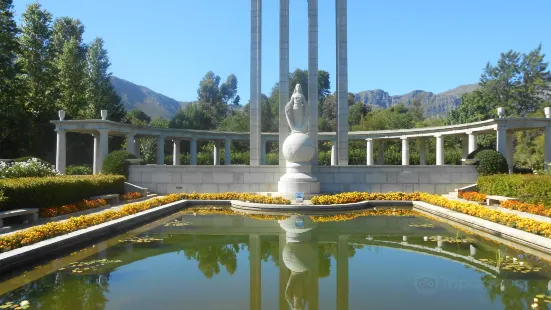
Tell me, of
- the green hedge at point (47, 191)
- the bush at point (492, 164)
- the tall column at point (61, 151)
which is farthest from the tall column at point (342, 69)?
the tall column at point (61, 151)

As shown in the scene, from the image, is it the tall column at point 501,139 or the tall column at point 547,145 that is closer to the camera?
the tall column at point 501,139

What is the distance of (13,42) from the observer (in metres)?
25.8

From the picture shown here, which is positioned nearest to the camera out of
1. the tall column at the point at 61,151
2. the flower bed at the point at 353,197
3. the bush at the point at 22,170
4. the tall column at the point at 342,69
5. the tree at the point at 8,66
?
the flower bed at the point at 353,197

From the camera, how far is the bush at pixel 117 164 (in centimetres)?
1895

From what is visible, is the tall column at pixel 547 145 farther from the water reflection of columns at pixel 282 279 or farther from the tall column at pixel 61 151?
the tall column at pixel 61 151

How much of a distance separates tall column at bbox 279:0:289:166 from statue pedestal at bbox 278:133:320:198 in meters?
1.68

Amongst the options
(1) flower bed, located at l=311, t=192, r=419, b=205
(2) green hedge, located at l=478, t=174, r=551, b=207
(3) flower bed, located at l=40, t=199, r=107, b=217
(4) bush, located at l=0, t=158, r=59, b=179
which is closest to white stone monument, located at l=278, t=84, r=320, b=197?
(1) flower bed, located at l=311, t=192, r=419, b=205

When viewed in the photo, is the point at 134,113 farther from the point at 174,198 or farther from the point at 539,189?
the point at 539,189

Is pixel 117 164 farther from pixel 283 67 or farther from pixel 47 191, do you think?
pixel 283 67

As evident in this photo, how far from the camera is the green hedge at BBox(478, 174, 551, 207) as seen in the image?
13.4 m

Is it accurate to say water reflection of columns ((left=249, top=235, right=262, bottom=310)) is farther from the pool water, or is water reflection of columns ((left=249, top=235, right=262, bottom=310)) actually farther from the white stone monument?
the white stone monument

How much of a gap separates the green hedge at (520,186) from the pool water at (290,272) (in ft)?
18.4

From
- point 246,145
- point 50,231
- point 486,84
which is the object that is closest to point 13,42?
point 50,231

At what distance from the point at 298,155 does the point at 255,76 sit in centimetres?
535
